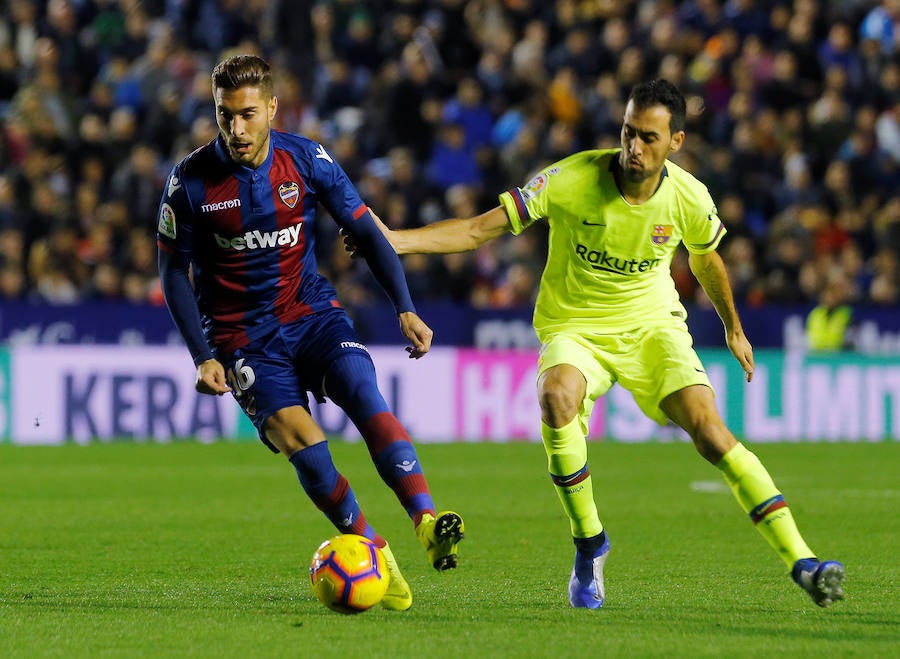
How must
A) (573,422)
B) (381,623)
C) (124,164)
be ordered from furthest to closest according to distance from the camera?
(124,164)
(573,422)
(381,623)

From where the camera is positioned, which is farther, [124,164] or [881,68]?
[881,68]

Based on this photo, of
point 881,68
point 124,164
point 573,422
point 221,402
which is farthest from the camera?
point 881,68

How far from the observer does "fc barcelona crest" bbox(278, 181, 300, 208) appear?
263 inches

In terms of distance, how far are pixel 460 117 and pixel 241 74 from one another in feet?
40.4

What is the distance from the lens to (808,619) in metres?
6.24

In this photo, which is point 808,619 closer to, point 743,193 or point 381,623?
point 381,623

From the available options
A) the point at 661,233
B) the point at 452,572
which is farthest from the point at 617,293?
the point at 452,572

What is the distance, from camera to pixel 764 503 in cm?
650

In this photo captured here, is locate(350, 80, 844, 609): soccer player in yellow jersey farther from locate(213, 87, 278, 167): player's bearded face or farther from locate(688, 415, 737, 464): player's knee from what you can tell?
locate(213, 87, 278, 167): player's bearded face

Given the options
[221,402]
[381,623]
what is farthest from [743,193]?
[381,623]

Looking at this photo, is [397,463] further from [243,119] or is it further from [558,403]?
[243,119]

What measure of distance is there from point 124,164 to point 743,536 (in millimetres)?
10249

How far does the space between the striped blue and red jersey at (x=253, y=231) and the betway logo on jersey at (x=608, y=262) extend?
870mm

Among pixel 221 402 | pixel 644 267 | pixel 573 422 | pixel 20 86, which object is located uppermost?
pixel 20 86
